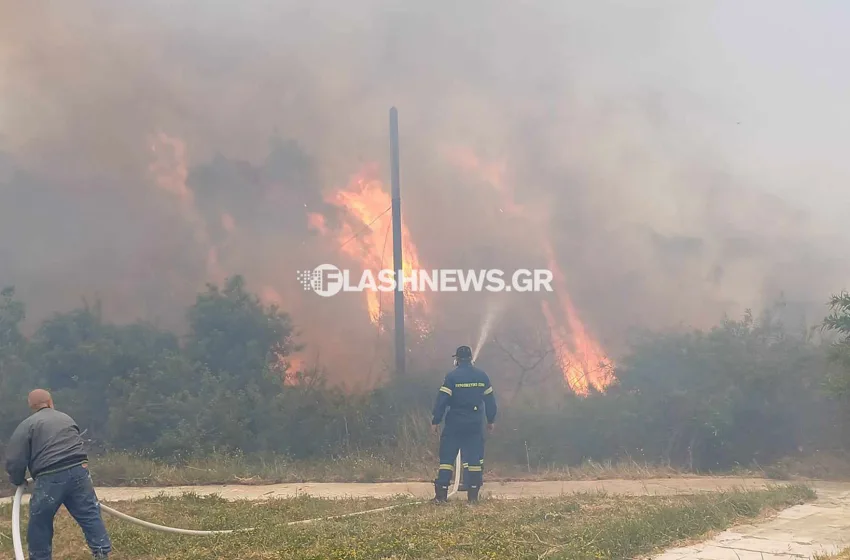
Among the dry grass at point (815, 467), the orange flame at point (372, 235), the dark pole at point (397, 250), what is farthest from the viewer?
the orange flame at point (372, 235)

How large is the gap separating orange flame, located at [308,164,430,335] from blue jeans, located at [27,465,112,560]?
9.48 m

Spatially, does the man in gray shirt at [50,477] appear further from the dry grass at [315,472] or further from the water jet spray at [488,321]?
the water jet spray at [488,321]

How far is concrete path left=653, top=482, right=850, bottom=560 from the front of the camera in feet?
18.7

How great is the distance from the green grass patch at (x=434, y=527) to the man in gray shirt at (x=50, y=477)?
477 mm

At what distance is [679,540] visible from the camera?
6129mm

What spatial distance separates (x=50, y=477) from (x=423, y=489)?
5.19 metres

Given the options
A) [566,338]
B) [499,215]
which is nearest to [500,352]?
[566,338]

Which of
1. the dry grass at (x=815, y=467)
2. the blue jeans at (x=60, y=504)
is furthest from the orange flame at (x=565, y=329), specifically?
the blue jeans at (x=60, y=504)

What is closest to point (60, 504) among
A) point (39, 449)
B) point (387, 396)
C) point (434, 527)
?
point (39, 449)

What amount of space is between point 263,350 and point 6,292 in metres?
5.23

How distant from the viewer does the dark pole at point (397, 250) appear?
1469cm

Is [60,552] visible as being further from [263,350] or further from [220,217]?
[220,217]

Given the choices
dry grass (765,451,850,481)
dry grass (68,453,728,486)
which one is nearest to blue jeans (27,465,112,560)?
dry grass (68,453,728,486)

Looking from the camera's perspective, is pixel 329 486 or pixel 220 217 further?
pixel 220 217
